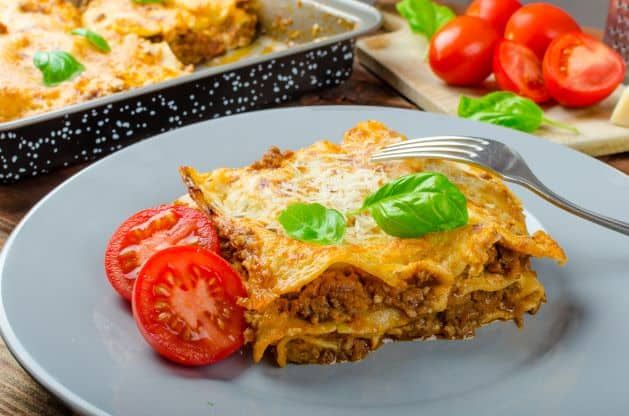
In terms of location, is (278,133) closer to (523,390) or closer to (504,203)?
(504,203)

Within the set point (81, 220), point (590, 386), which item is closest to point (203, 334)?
point (81, 220)

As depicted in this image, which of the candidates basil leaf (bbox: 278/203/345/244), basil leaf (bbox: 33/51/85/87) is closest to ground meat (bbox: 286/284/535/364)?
basil leaf (bbox: 278/203/345/244)

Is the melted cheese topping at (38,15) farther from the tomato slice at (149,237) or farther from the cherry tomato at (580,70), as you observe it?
the cherry tomato at (580,70)

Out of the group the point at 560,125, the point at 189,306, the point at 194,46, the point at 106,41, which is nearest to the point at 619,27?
the point at 560,125

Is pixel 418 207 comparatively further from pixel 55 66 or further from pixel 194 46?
pixel 194 46

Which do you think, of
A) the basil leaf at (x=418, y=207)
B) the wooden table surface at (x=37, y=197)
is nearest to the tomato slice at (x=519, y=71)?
the wooden table surface at (x=37, y=197)

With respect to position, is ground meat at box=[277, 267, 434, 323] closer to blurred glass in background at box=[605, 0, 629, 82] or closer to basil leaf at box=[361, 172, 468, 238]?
basil leaf at box=[361, 172, 468, 238]
